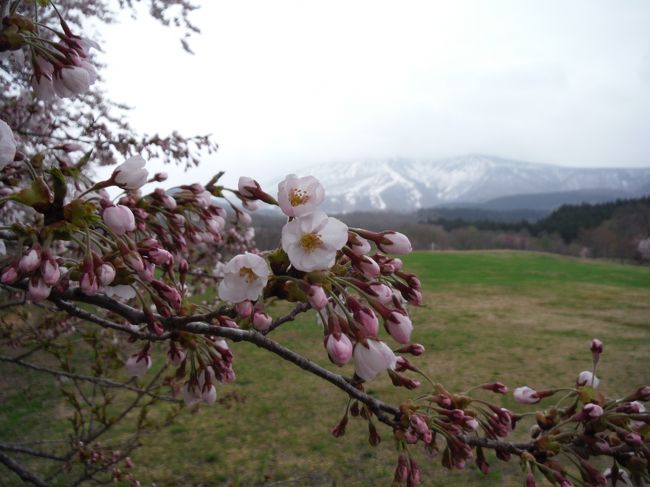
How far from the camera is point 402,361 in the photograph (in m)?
1.43

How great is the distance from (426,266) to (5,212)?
3258cm

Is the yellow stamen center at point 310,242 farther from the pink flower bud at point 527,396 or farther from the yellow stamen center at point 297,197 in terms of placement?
the pink flower bud at point 527,396

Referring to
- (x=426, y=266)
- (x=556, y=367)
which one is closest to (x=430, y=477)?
(x=556, y=367)

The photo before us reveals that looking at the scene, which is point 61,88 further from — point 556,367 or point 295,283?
point 556,367

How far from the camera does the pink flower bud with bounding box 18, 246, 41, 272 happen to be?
0.99m

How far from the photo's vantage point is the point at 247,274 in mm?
1150

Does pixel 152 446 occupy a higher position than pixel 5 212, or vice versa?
pixel 5 212

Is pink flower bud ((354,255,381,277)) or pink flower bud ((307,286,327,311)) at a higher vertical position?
pink flower bud ((354,255,381,277))

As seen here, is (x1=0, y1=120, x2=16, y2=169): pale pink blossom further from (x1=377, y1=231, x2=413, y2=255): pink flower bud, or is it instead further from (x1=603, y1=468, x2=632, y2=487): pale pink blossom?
(x1=603, y1=468, x2=632, y2=487): pale pink blossom

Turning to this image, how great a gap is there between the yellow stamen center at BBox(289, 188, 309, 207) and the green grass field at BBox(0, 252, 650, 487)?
94.9 inches

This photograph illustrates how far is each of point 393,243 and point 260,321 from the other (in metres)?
0.41

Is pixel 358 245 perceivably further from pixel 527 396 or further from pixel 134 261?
pixel 527 396

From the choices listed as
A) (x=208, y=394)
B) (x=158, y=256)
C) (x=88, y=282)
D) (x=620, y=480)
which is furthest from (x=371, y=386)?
(x=88, y=282)

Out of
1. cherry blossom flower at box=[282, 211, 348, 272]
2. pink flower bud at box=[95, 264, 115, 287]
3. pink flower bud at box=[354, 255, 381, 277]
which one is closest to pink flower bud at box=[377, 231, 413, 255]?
pink flower bud at box=[354, 255, 381, 277]
